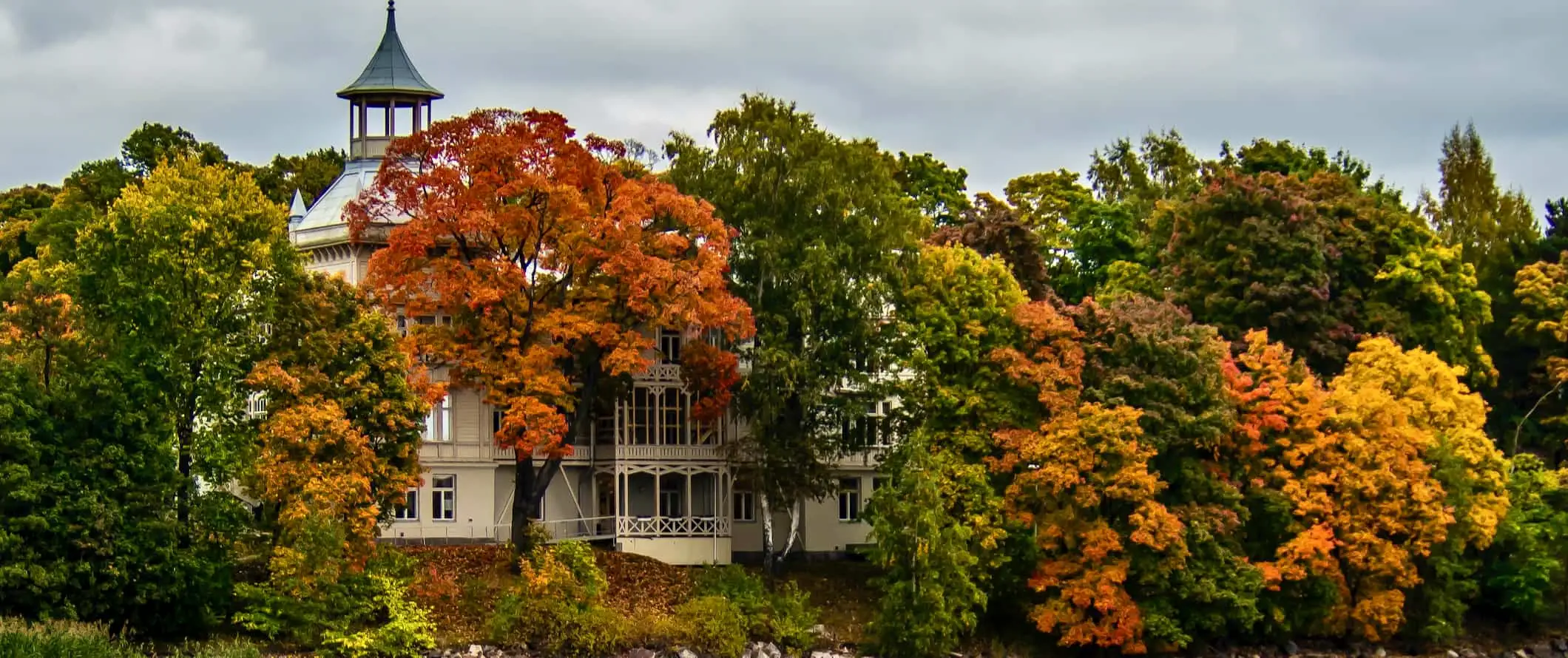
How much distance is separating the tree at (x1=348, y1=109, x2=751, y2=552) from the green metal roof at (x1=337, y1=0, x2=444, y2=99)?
21.5 ft

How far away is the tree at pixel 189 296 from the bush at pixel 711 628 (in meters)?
11.6

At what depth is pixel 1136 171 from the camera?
95.6 metres

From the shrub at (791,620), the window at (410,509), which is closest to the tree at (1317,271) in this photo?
the shrub at (791,620)

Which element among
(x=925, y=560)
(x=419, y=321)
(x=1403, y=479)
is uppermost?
(x=419, y=321)

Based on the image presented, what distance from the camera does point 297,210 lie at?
71812mm

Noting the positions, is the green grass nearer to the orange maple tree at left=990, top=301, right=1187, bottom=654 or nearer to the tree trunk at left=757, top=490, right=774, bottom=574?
the tree trunk at left=757, top=490, right=774, bottom=574

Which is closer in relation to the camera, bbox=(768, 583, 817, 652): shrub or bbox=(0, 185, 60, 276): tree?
bbox=(768, 583, 817, 652): shrub

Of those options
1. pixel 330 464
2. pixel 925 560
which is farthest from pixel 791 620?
pixel 330 464

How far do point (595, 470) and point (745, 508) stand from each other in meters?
5.04

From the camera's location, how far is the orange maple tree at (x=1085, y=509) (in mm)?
62406

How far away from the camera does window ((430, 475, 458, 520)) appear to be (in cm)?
6575

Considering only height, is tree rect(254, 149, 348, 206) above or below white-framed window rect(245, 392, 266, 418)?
above

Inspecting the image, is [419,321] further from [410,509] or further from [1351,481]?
[1351,481]

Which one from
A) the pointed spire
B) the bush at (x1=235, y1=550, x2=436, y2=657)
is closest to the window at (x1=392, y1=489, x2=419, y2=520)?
the bush at (x1=235, y1=550, x2=436, y2=657)
